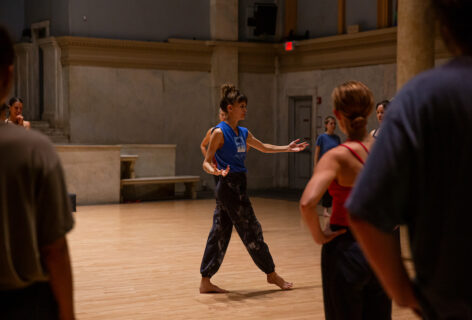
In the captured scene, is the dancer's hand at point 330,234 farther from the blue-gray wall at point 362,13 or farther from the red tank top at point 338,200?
the blue-gray wall at point 362,13

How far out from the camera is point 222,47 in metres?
16.2

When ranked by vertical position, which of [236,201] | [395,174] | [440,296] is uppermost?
[395,174]

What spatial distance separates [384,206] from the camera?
148 cm

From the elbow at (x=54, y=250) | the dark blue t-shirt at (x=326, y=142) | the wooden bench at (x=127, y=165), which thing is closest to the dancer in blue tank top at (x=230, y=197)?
the elbow at (x=54, y=250)

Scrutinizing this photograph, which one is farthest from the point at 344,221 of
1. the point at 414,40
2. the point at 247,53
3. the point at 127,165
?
the point at 247,53

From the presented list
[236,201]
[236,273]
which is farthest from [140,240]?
[236,201]

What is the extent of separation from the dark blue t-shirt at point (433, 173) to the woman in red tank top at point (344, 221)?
3.94 ft

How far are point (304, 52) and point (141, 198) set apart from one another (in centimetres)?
511

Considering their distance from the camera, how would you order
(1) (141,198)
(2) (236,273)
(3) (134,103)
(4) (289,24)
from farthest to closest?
1. (4) (289,24)
2. (3) (134,103)
3. (1) (141,198)
4. (2) (236,273)

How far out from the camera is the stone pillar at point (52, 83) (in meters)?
15.0

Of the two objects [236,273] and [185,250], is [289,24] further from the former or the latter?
[236,273]

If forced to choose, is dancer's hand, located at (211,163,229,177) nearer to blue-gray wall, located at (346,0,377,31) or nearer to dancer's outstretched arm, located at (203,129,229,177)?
dancer's outstretched arm, located at (203,129,229,177)

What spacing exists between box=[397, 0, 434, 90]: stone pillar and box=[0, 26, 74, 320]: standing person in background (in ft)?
24.1

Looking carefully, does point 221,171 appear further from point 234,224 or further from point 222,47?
point 222,47
